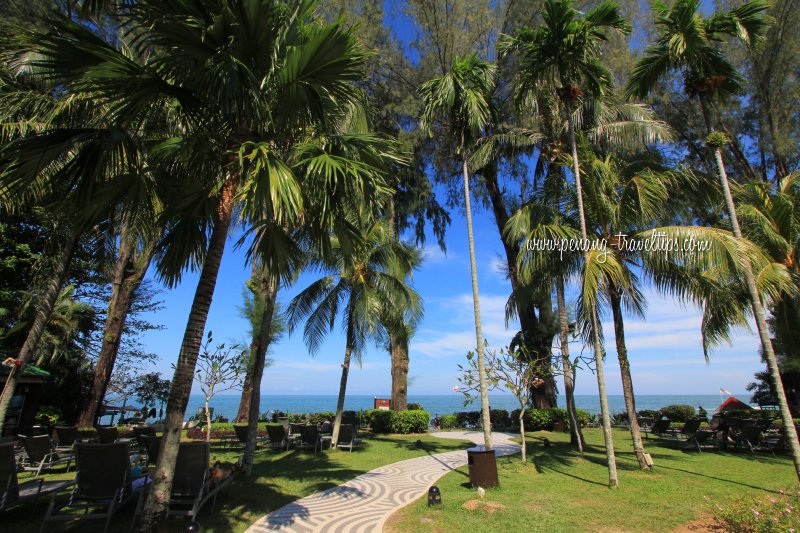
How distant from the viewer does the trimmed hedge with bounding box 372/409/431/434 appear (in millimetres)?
18484

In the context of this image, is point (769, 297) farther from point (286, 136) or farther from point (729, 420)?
point (286, 136)

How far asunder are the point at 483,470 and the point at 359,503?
250 centimetres

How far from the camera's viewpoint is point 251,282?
66.5 ft

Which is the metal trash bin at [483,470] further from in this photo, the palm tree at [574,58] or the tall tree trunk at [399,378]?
the tall tree trunk at [399,378]

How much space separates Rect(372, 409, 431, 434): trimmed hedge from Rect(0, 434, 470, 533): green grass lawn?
2881mm

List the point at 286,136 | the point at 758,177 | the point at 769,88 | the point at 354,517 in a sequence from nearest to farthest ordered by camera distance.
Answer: the point at 286,136
the point at 354,517
the point at 769,88
the point at 758,177

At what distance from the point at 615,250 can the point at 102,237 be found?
11558 mm

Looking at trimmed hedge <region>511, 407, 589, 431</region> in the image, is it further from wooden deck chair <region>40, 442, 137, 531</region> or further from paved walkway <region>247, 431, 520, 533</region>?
wooden deck chair <region>40, 442, 137, 531</region>

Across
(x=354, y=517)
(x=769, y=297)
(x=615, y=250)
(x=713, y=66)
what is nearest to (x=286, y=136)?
(x=354, y=517)

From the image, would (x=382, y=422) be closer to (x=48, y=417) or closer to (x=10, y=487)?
(x=48, y=417)

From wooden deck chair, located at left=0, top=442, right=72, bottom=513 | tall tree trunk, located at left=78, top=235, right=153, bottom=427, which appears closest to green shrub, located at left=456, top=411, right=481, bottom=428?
tall tree trunk, located at left=78, top=235, right=153, bottom=427

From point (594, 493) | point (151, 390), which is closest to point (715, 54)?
point (594, 493)

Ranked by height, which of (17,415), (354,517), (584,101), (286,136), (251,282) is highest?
(584,101)

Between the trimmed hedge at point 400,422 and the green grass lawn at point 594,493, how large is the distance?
8272mm
